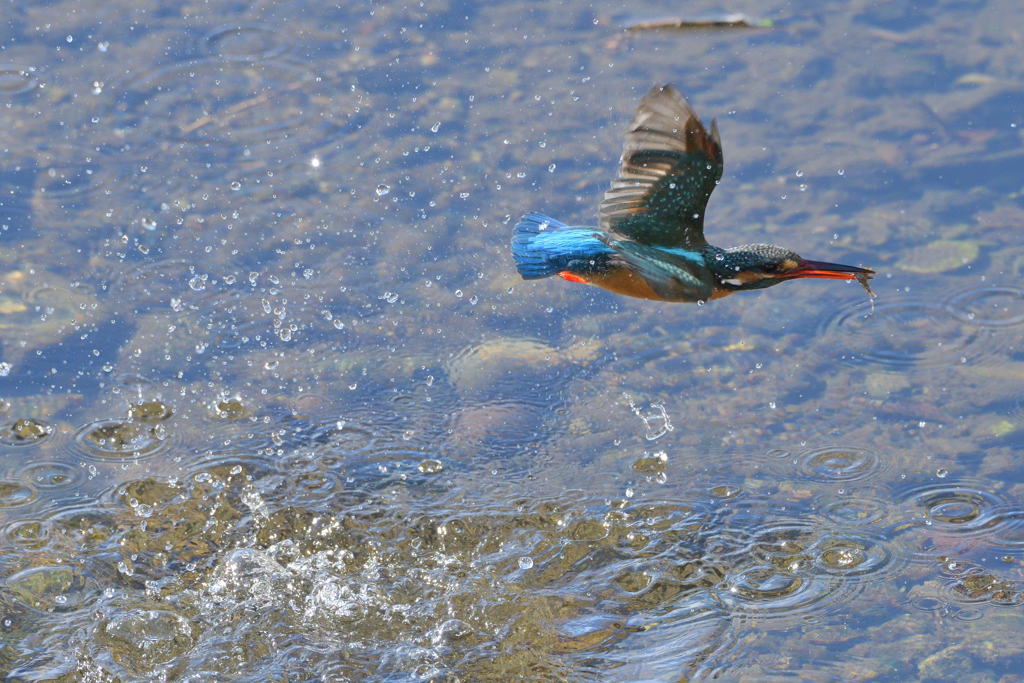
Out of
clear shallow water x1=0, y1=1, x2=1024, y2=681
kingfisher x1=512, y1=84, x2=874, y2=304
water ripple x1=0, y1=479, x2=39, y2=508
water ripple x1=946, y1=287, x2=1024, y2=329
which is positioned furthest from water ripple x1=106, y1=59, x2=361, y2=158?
water ripple x1=946, y1=287, x2=1024, y2=329

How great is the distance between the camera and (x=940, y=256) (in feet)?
17.9

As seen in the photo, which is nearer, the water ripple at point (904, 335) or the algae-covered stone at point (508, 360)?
the algae-covered stone at point (508, 360)

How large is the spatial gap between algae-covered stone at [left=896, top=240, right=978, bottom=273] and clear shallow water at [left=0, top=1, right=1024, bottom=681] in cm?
3

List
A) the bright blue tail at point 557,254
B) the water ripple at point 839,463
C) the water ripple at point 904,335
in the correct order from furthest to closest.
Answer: the water ripple at point 904,335, the water ripple at point 839,463, the bright blue tail at point 557,254

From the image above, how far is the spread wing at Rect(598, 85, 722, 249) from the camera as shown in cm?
334

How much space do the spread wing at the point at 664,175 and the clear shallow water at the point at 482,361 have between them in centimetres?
115

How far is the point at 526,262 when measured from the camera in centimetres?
355

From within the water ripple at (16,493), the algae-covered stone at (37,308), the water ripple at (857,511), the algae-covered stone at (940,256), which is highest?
the algae-covered stone at (37,308)

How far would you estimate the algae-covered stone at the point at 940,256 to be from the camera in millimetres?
5398

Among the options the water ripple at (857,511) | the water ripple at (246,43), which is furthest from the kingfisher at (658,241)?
the water ripple at (246,43)

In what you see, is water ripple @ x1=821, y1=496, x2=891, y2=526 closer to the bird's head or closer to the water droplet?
the bird's head

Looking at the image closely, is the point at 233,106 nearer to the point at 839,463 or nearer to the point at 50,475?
the point at 50,475

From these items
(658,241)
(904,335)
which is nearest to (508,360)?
(658,241)

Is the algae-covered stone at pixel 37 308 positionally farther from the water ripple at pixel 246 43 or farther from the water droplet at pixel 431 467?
the water ripple at pixel 246 43
